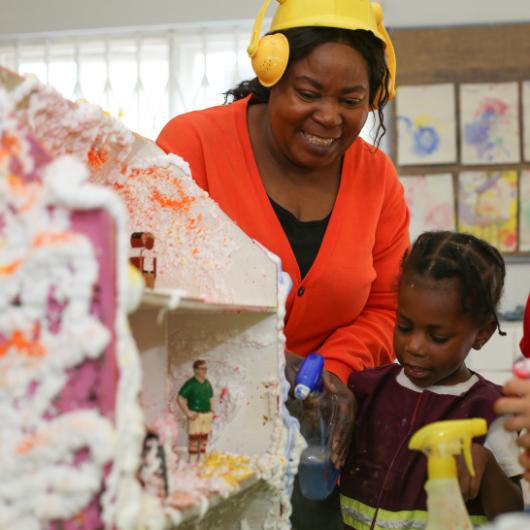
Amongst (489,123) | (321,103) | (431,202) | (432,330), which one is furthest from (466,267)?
(489,123)

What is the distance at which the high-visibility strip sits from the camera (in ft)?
4.18

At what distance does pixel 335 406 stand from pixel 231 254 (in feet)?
1.15

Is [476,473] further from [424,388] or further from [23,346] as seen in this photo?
[23,346]

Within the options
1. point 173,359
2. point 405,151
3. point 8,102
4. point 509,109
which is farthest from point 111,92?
point 8,102

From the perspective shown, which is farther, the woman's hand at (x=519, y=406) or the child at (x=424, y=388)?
the child at (x=424, y=388)

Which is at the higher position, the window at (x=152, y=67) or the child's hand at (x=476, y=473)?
the window at (x=152, y=67)

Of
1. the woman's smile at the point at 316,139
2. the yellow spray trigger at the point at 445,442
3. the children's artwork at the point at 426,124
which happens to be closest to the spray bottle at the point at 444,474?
the yellow spray trigger at the point at 445,442

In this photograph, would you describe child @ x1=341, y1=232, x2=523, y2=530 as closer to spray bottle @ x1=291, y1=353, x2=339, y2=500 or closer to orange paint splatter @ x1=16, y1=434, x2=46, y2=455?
spray bottle @ x1=291, y1=353, x2=339, y2=500

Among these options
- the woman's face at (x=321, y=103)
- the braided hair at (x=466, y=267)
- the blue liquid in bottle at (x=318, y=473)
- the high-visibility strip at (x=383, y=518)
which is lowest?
the high-visibility strip at (x=383, y=518)

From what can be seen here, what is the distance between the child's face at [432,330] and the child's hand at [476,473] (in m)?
0.15

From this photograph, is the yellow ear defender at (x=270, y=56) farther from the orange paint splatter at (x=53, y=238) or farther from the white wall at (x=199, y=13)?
the white wall at (x=199, y=13)

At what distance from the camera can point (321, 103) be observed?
143 centimetres

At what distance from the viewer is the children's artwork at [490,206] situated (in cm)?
315

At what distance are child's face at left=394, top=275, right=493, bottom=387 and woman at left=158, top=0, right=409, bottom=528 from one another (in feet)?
0.49
